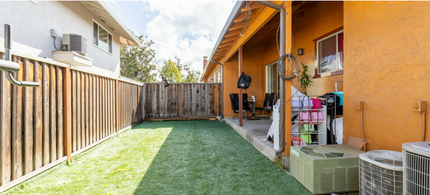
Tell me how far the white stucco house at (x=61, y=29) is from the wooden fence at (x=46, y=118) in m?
0.25

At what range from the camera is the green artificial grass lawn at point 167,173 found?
193cm

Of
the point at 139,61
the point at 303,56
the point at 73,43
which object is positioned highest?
the point at 139,61

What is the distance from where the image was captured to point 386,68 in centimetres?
184

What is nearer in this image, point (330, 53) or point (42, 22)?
point (42, 22)

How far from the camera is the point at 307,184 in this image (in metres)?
1.86

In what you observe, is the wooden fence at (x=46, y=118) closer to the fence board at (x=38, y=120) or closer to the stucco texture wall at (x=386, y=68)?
the fence board at (x=38, y=120)

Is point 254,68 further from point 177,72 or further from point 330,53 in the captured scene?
point 177,72

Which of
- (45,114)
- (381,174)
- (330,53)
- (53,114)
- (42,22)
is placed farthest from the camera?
(330,53)

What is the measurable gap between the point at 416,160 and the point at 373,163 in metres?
0.37

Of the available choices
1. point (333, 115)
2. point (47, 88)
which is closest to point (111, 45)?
point (47, 88)

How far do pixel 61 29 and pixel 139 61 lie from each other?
40.4ft

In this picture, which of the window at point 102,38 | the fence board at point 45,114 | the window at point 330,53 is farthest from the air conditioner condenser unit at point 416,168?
the window at point 102,38

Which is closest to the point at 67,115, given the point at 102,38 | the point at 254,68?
the point at 102,38

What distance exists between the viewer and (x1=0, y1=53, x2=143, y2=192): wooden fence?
1904mm
